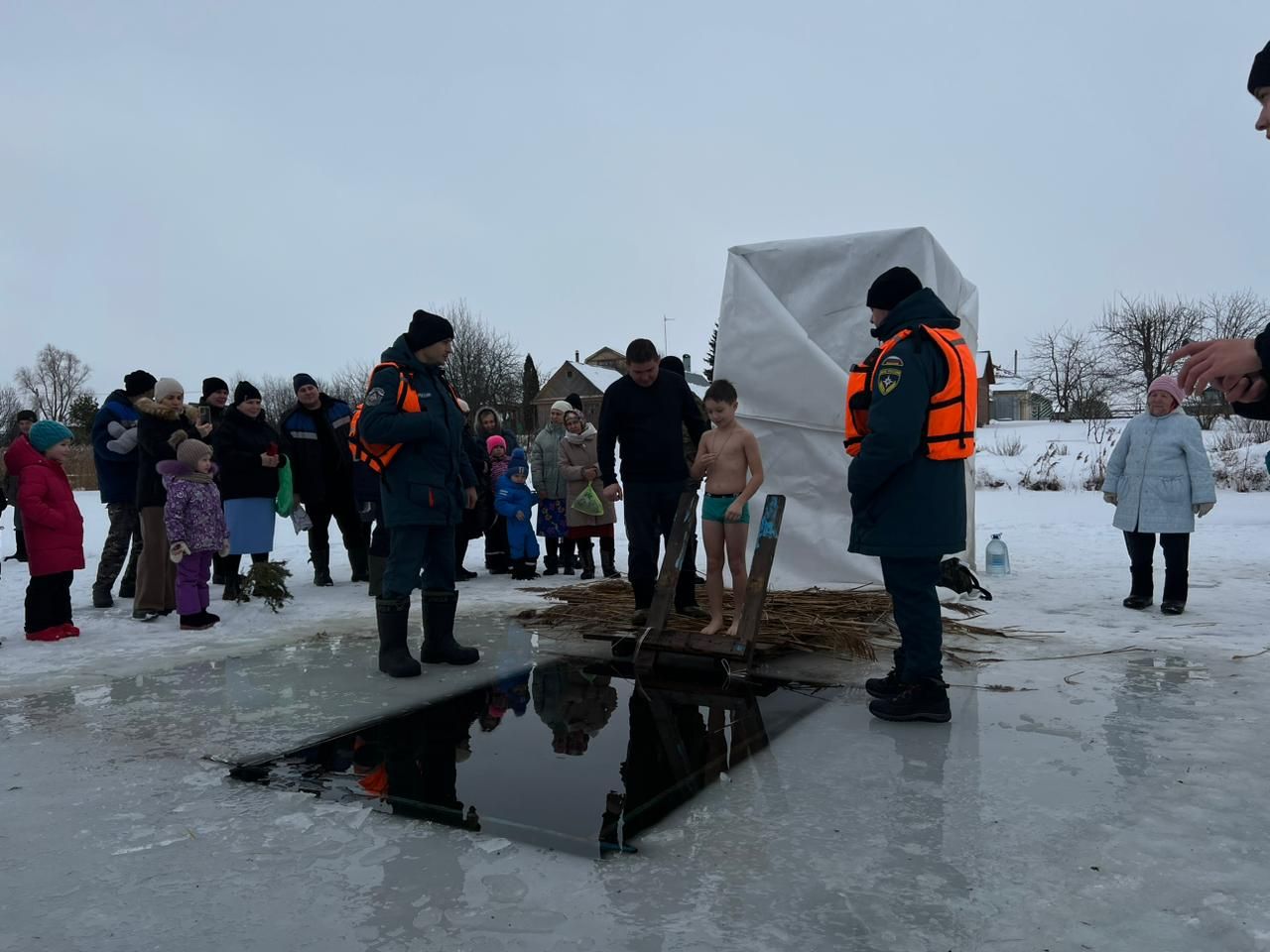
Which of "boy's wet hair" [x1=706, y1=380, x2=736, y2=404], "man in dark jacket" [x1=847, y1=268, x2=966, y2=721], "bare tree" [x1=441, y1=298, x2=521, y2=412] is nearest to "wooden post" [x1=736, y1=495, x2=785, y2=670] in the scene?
"boy's wet hair" [x1=706, y1=380, x2=736, y2=404]

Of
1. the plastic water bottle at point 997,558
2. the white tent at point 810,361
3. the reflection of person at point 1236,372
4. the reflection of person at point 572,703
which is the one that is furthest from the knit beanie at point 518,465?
the reflection of person at point 1236,372

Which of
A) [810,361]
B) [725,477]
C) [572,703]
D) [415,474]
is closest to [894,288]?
[725,477]

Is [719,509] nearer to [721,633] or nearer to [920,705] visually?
[721,633]

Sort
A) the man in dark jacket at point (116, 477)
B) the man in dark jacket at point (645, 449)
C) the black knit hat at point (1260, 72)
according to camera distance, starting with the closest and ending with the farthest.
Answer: the black knit hat at point (1260, 72) → the man in dark jacket at point (645, 449) → the man in dark jacket at point (116, 477)

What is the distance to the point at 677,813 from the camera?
277cm

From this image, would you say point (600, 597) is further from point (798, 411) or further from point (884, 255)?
point (884, 255)

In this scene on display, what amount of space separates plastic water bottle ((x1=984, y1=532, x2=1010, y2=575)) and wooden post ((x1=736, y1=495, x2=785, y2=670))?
374 cm

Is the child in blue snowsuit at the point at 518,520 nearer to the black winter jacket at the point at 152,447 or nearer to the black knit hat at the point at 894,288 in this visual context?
the black winter jacket at the point at 152,447

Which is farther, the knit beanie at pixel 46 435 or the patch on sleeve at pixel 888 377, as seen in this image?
the knit beanie at pixel 46 435

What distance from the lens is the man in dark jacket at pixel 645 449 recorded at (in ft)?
17.9

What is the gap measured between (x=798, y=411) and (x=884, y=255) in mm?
1368

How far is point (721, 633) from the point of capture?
4.88 m

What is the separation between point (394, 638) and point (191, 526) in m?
2.23

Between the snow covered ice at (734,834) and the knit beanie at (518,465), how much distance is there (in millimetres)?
3850
